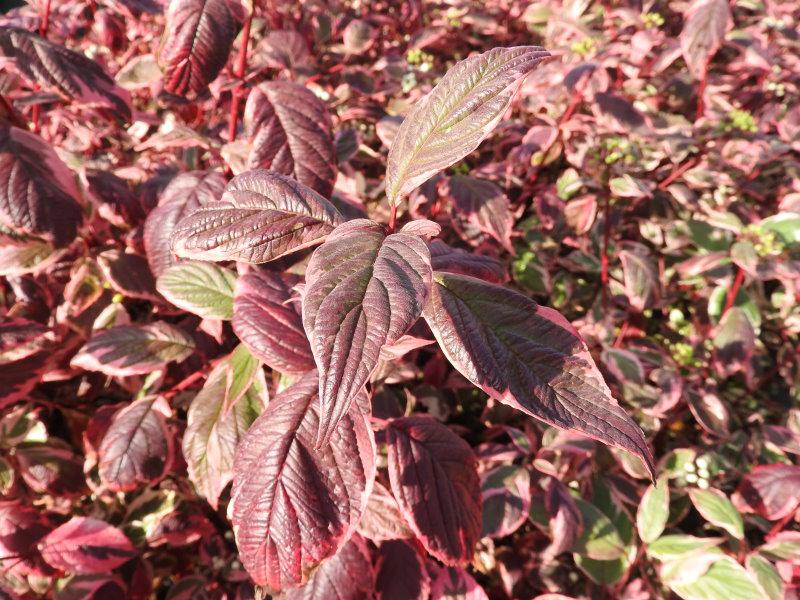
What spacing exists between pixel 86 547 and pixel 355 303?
0.95 metres

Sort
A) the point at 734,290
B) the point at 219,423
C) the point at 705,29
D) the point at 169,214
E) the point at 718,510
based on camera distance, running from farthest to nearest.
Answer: the point at 705,29 → the point at 734,290 → the point at 718,510 → the point at 169,214 → the point at 219,423

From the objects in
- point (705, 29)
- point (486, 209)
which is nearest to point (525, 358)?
point (486, 209)

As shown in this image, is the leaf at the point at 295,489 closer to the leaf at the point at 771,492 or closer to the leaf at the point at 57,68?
the leaf at the point at 57,68

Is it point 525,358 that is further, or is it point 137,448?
point 137,448

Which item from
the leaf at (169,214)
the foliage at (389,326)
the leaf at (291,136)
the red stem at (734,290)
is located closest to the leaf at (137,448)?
the foliage at (389,326)

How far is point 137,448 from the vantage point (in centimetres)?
105

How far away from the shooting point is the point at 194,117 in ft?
5.23

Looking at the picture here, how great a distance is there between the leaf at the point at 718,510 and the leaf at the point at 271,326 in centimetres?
97

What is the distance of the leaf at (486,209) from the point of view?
4.08 feet

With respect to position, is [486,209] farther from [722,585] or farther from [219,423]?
[722,585]

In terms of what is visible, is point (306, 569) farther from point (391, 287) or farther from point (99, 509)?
point (99, 509)

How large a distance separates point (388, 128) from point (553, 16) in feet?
4.28

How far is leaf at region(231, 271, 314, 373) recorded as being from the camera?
2.53ft

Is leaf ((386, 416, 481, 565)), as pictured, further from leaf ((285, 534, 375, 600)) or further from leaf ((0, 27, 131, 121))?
leaf ((0, 27, 131, 121))
